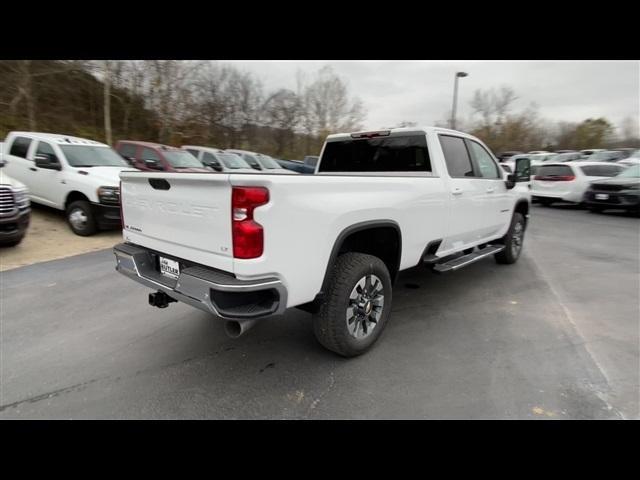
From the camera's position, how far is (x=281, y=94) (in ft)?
100

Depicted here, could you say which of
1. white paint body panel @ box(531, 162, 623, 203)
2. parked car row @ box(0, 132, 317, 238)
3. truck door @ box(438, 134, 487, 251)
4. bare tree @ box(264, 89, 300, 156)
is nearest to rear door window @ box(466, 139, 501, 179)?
truck door @ box(438, 134, 487, 251)

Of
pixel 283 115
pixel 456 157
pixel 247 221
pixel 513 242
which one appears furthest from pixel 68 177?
pixel 283 115

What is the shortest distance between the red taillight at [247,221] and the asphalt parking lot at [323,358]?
1122 millimetres

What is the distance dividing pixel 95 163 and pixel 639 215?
48.7ft

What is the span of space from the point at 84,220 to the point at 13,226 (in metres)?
1.47

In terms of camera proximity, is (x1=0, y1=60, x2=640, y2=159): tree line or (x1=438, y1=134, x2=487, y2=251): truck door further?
(x1=0, y1=60, x2=640, y2=159): tree line

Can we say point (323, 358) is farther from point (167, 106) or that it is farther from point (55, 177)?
point (167, 106)

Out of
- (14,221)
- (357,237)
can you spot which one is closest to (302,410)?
(357,237)

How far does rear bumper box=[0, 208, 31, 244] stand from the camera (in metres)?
5.79

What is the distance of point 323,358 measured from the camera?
329cm

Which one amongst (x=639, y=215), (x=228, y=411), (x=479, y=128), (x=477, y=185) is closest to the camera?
(x=228, y=411)

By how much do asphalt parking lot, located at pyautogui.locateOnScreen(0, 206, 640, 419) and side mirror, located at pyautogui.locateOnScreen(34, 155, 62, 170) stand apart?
3018 millimetres

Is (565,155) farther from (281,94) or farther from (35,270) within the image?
(35,270)

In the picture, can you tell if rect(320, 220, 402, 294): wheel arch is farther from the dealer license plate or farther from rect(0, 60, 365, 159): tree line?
rect(0, 60, 365, 159): tree line
